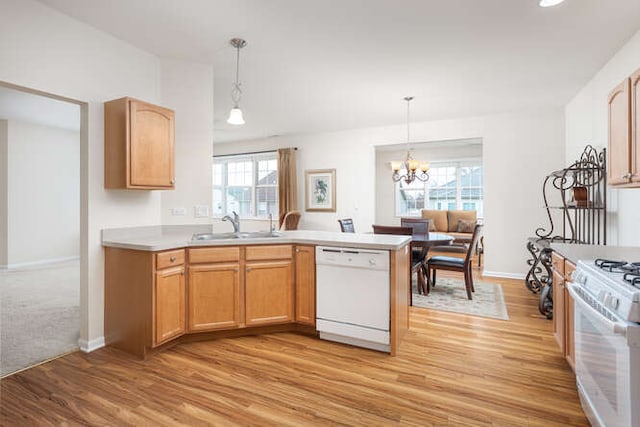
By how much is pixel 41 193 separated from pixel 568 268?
8.12m

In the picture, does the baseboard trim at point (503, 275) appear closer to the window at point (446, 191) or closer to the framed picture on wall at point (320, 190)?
the framed picture on wall at point (320, 190)

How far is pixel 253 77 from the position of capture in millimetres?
3850

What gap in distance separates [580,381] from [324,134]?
5.70 meters

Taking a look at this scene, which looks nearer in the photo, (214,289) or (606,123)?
(214,289)

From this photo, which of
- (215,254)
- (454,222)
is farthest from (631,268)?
(454,222)

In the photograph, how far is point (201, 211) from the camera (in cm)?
352

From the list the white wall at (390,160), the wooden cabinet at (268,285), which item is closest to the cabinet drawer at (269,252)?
the wooden cabinet at (268,285)

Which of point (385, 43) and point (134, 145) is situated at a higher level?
point (385, 43)

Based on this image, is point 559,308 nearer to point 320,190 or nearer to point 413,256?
point 413,256

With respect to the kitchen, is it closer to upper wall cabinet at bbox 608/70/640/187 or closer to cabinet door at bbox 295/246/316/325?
cabinet door at bbox 295/246/316/325

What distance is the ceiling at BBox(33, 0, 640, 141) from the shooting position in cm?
247

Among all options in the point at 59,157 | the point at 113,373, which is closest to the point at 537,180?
the point at 113,373

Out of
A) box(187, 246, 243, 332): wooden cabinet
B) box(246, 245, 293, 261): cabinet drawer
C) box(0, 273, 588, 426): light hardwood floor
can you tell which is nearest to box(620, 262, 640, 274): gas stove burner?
→ box(0, 273, 588, 426): light hardwood floor

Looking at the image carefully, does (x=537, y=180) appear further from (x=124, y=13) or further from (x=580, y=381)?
(x=124, y=13)
